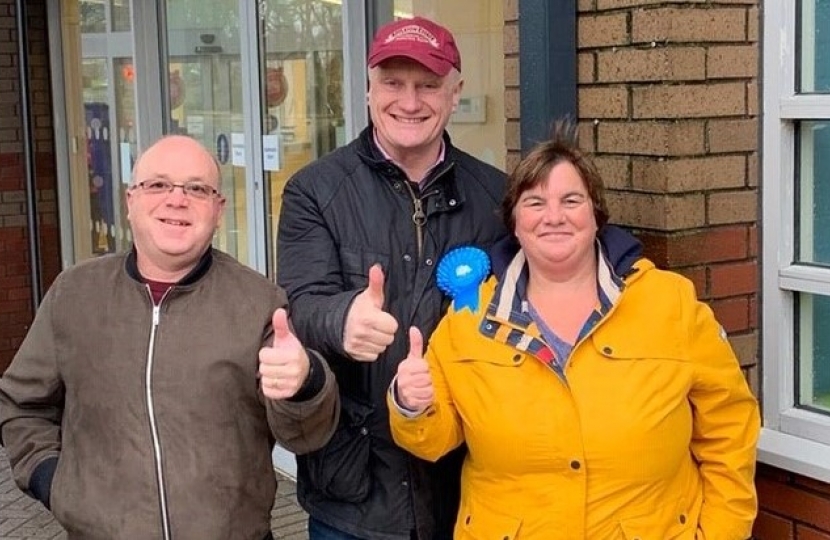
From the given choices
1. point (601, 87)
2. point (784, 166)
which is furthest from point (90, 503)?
point (784, 166)

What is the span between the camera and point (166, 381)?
2.41 m

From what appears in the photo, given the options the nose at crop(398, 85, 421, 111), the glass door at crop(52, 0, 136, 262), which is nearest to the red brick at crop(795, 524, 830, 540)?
the nose at crop(398, 85, 421, 111)

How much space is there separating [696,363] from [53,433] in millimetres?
1322

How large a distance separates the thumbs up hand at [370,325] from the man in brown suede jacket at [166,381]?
0.09 m

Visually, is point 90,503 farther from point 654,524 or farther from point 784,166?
point 784,166

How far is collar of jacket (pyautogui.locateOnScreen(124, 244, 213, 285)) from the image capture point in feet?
8.12

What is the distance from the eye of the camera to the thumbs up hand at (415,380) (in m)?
2.29

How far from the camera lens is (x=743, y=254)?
298 cm

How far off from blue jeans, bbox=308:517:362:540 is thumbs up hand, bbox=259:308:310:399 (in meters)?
0.52

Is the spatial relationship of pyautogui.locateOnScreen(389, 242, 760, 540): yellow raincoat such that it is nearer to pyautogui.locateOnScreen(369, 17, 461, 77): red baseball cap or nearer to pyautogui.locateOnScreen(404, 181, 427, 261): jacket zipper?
pyautogui.locateOnScreen(404, 181, 427, 261): jacket zipper

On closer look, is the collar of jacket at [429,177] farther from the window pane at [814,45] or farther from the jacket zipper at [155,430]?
the window pane at [814,45]

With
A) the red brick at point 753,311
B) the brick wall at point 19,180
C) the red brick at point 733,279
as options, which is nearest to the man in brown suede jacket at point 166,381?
the red brick at point 733,279

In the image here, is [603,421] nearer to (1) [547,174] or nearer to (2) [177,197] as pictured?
(1) [547,174]

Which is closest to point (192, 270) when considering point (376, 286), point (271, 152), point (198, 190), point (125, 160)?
point (198, 190)
